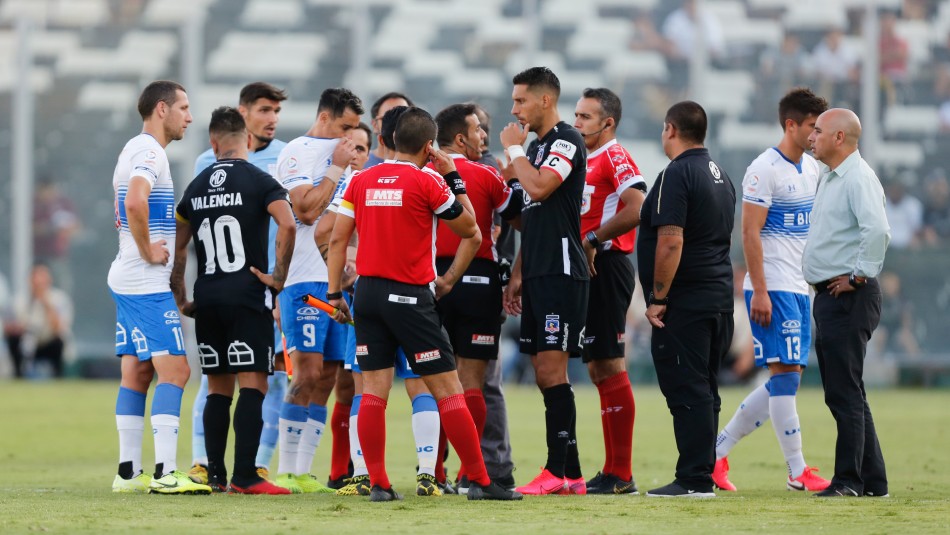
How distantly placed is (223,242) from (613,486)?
9.99 ft

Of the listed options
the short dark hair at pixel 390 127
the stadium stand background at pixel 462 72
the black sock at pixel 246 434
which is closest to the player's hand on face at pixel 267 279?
the black sock at pixel 246 434

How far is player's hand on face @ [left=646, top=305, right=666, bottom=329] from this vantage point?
836cm

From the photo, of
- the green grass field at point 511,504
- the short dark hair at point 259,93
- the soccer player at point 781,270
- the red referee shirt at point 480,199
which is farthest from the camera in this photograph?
the short dark hair at point 259,93

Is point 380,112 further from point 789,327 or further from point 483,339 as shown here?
point 789,327

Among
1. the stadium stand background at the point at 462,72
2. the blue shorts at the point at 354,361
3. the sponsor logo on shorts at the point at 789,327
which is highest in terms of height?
the stadium stand background at the point at 462,72

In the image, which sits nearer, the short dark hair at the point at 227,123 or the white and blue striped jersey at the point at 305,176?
the short dark hair at the point at 227,123

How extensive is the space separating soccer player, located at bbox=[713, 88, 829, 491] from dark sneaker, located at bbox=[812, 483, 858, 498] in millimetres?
1136

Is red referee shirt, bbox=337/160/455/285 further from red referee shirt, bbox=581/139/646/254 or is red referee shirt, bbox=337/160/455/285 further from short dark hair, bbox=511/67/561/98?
red referee shirt, bbox=581/139/646/254

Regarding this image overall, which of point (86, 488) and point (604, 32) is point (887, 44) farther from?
A: point (86, 488)

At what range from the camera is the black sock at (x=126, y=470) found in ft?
28.3

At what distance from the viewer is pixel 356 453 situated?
866 cm

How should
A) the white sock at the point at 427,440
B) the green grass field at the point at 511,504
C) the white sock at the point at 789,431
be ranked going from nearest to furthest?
the green grass field at the point at 511,504
the white sock at the point at 427,440
the white sock at the point at 789,431

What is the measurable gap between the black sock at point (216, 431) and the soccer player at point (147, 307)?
20 centimetres

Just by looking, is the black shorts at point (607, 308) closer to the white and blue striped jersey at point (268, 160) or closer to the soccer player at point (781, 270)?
the soccer player at point (781, 270)
